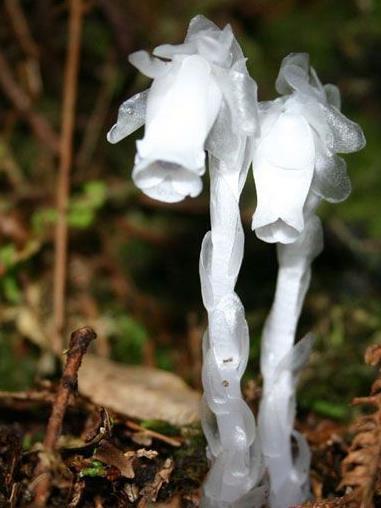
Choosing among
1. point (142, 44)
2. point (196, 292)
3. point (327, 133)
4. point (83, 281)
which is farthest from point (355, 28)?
point (327, 133)

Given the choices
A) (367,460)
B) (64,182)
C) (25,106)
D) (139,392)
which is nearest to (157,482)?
(367,460)

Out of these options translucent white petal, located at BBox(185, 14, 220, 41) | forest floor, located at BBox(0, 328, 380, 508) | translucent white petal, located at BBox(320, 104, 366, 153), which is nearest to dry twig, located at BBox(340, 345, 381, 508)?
forest floor, located at BBox(0, 328, 380, 508)

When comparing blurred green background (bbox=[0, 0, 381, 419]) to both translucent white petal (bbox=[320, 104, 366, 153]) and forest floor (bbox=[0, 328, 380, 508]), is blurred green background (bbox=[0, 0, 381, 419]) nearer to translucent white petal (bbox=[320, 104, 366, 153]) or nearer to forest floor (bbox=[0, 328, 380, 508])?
forest floor (bbox=[0, 328, 380, 508])

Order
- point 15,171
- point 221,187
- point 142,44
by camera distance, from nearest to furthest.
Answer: point 221,187
point 15,171
point 142,44

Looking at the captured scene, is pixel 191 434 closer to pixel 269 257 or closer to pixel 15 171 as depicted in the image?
pixel 269 257

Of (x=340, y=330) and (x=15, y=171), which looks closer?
(x=340, y=330)

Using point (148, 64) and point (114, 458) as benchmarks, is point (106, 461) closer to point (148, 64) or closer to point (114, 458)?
point (114, 458)

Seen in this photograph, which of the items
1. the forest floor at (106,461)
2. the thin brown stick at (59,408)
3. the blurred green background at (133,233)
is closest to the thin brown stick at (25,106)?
the blurred green background at (133,233)
